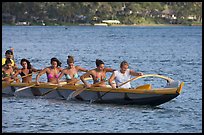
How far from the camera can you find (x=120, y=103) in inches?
920

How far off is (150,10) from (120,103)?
15091cm

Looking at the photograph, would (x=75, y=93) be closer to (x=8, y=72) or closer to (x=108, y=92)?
(x=108, y=92)

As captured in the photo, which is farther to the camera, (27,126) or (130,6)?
(130,6)

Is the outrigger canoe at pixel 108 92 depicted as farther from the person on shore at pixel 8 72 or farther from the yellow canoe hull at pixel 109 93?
the person on shore at pixel 8 72

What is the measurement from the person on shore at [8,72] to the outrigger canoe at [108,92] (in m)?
0.22

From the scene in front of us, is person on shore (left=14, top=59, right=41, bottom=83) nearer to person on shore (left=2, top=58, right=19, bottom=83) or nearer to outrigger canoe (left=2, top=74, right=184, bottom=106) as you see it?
person on shore (left=2, top=58, right=19, bottom=83)

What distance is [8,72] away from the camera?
87.9 feet

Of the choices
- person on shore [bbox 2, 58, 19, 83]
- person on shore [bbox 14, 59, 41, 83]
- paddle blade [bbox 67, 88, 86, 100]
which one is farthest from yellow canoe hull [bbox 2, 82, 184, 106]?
person on shore [bbox 14, 59, 41, 83]

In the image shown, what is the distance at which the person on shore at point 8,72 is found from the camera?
26.5 m

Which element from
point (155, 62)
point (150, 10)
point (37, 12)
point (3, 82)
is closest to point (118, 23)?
point (150, 10)

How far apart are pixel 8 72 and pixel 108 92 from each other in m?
4.94

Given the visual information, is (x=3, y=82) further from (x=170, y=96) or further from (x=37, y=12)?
(x=37, y=12)

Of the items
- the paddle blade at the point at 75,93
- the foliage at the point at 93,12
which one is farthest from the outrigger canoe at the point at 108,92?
the foliage at the point at 93,12

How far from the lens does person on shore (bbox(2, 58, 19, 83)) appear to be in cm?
2648
